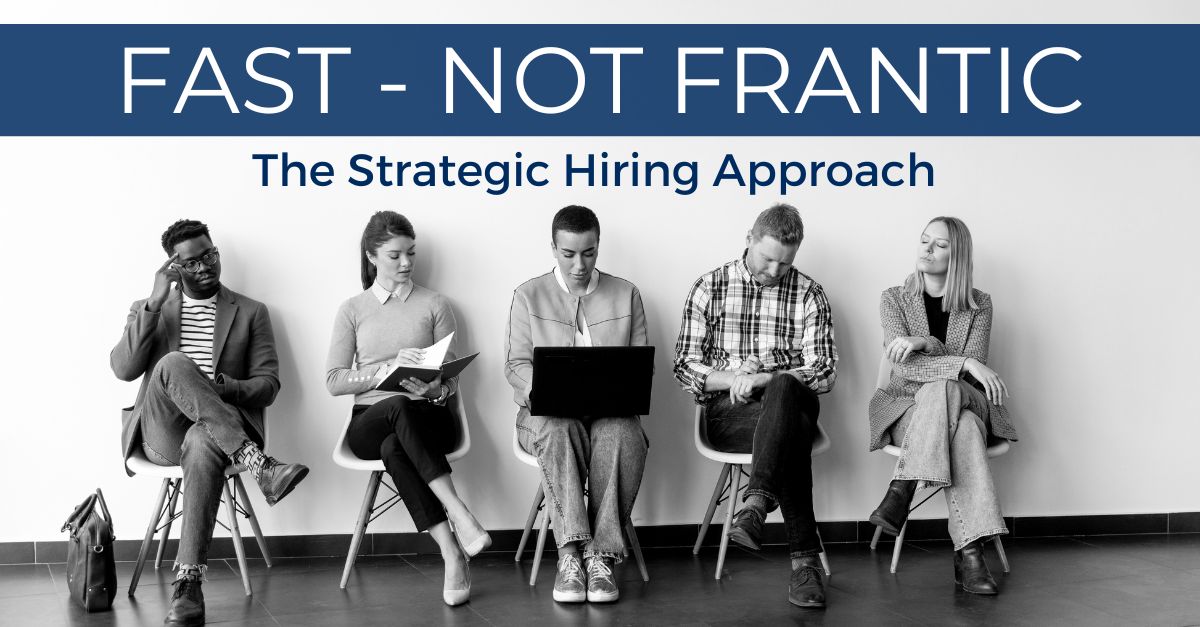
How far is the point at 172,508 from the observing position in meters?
3.99

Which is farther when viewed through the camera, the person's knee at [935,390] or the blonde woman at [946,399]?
the person's knee at [935,390]

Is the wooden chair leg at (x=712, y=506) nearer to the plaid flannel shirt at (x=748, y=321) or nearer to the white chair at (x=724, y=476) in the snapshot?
the white chair at (x=724, y=476)

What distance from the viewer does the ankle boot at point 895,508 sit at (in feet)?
12.3

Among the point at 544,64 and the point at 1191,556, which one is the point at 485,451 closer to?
the point at 544,64

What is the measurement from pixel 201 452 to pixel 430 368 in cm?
78

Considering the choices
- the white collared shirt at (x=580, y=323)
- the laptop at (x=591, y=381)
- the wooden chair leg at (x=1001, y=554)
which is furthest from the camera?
the white collared shirt at (x=580, y=323)

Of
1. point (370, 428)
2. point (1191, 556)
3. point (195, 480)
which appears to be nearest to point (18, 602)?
point (195, 480)

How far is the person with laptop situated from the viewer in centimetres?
362

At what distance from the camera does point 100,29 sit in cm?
421

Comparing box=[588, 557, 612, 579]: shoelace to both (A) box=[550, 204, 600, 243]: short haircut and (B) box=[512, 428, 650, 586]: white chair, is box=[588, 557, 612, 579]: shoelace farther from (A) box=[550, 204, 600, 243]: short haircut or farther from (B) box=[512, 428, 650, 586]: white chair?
(A) box=[550, 204, 600, 243]: short haircut

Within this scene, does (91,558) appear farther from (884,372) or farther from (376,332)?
(884,372)

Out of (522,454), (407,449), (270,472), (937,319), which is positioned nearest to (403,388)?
(407,449)

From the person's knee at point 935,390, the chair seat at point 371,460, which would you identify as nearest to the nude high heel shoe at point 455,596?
the chair seat at point 371,460

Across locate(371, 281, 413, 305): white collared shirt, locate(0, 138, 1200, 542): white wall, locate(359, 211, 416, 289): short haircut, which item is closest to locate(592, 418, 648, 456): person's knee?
locate(0, 138, 1200, 542): white wall
